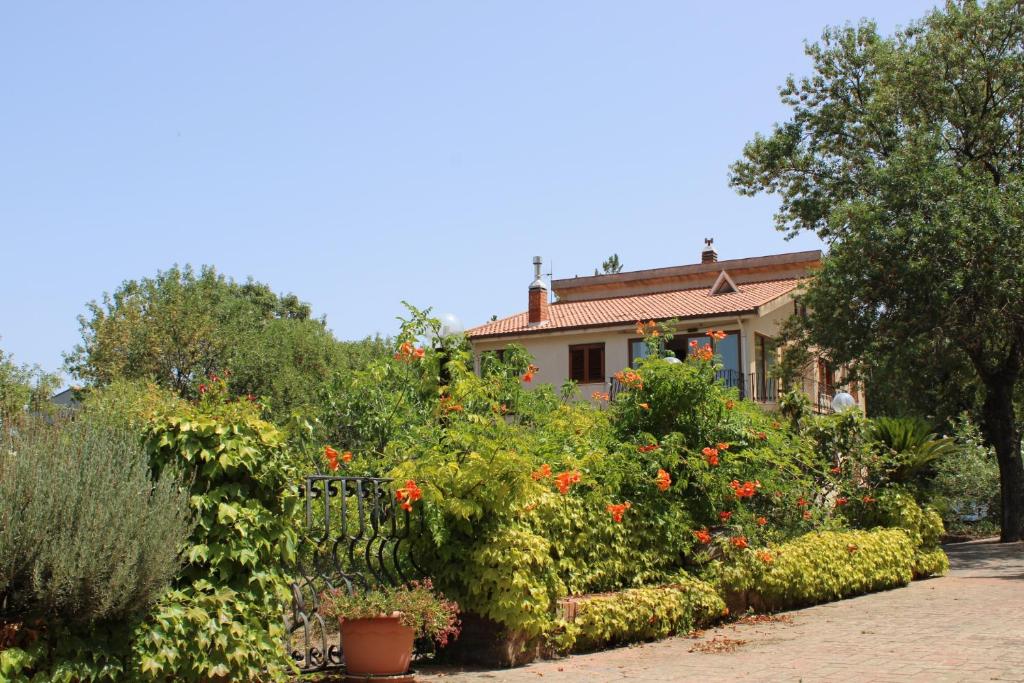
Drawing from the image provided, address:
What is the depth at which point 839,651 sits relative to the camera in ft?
27.7

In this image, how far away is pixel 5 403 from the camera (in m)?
5.79

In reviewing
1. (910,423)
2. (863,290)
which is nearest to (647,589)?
(910,423)

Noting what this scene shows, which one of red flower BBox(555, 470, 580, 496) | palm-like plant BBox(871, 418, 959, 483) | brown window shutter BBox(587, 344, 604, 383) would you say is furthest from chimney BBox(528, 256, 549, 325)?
red flower BBox(555, 470, 580, 496)

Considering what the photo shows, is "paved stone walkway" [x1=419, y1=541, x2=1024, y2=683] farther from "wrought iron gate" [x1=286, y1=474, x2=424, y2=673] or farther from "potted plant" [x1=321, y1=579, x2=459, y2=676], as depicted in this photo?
"wrought iron gate" [x1=286, y1=474, x2=424, y2=673]

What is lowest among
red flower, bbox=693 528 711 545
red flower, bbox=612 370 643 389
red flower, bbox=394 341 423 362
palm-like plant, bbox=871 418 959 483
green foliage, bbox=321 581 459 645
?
green foliage, bbox=321 581 459 645

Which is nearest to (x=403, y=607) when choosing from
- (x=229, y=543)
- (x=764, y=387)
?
(x=229, y=543)

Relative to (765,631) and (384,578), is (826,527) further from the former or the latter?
(384,578)

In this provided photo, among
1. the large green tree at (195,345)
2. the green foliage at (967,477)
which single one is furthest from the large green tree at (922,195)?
the large green tree at (195,345)

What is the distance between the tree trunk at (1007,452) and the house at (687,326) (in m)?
7.07

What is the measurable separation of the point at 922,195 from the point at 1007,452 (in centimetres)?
742

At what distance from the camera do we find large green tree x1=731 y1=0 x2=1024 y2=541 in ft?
64.8

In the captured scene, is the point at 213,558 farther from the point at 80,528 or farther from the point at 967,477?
the point at 967,477

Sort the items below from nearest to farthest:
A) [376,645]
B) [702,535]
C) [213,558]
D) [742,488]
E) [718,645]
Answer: [213,558] < [376,645] < [718,645] < [702,535] < [742,488]

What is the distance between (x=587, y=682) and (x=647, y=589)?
237 cm
